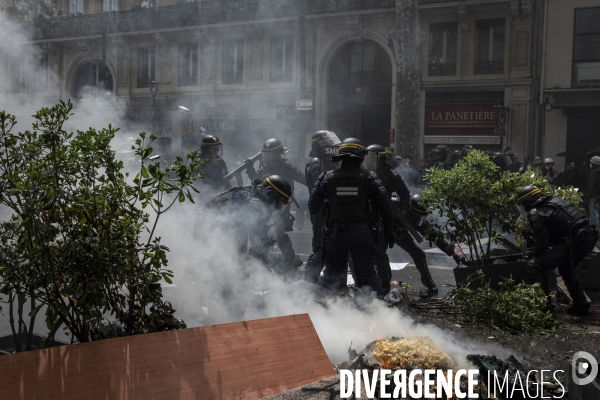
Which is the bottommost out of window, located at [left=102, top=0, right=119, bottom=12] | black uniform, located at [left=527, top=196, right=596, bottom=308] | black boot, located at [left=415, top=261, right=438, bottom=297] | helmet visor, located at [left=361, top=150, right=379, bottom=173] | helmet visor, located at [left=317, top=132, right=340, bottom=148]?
black boot, located at [left=415, top=261, right=438, bottom=297]

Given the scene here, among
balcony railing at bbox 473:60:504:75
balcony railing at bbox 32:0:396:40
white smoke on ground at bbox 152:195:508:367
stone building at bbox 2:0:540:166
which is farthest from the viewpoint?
balcony railing at bbox 32:0:396:40

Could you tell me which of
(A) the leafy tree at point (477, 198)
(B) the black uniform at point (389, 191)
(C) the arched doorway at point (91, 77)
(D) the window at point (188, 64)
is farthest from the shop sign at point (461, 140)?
(A) the leafy tree at point (477, 198)

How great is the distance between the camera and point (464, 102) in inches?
887

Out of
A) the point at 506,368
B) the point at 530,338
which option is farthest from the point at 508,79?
the point at 506,368

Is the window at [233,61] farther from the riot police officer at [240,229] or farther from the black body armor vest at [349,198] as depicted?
the riot police officer at [240,229]

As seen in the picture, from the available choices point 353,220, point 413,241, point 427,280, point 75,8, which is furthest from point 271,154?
point 75,8

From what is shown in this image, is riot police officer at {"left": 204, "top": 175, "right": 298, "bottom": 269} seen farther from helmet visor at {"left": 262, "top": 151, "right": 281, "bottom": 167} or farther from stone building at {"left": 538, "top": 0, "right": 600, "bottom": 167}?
stone building at {"left": 538, "top": 0, "right": 600, "bottom": 167}

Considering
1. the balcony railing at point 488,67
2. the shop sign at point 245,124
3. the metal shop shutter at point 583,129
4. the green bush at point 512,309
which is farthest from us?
the shop sign at point 245,124

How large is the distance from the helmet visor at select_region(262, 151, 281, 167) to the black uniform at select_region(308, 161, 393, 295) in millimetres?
2677

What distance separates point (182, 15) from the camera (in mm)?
25516

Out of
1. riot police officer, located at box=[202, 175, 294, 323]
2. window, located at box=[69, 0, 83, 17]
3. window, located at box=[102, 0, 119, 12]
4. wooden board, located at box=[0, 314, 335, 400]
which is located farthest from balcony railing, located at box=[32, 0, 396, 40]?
wooden board, located at box=[0, 314, 335, 400]

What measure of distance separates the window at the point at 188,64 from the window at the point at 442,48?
9131 mm

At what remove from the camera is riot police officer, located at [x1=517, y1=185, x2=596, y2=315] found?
19.6 feet

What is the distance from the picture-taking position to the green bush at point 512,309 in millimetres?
5660
